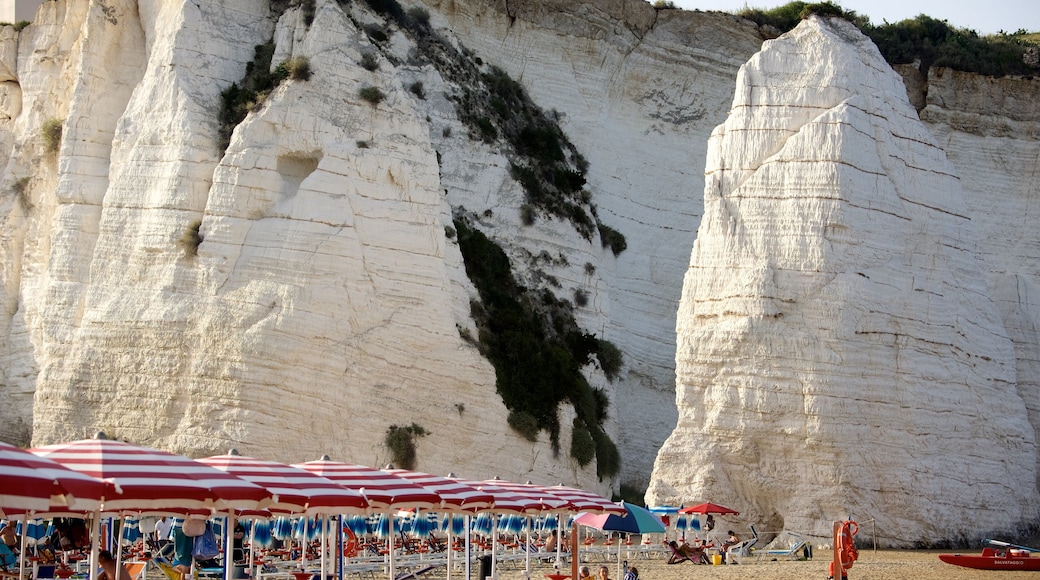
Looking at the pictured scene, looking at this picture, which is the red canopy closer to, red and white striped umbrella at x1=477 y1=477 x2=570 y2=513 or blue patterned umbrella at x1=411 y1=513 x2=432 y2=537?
red and white striped umbrella at x1=477 y1=477 x2=570 y2=513

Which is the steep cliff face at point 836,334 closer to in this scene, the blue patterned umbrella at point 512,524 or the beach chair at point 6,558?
the blue patterned umbrella at point 512,524

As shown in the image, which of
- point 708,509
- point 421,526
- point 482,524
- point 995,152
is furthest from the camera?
point 995,152

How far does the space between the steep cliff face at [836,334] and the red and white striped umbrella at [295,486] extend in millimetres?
13945

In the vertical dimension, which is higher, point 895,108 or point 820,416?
point 895,108

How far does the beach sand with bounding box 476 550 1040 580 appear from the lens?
21000mm

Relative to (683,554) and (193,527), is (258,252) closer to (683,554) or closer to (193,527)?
(683,554)

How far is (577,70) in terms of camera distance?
4312cm

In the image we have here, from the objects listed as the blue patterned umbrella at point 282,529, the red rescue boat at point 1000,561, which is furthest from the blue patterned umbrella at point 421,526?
the red rescue boat at point 1000,561

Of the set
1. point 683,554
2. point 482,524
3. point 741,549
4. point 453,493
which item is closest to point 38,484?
point 453,493

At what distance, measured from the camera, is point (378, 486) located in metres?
15.8

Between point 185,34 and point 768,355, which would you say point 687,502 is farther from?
point 185,34

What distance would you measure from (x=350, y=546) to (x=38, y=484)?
14600mm

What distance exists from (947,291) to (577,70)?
1796 centimetres

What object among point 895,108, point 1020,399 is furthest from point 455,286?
point 1020,399
